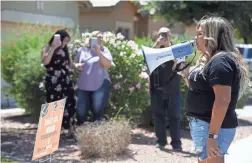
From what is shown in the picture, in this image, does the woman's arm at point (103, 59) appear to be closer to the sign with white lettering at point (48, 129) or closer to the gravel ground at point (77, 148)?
the gravel ground at point (77, 148)

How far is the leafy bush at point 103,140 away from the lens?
19.6ft

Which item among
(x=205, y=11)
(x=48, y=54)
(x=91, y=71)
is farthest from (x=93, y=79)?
(x=205, y=11)

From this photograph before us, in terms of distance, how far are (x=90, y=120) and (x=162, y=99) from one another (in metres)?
1.57

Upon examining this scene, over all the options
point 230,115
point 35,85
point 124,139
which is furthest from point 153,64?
point 35,85

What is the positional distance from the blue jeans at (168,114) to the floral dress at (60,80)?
147 cm

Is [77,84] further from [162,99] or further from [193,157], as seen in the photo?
[193,157]

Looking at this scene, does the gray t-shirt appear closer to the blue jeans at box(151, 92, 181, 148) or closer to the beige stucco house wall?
the blue jeans at box(151, 92, 181, 148)

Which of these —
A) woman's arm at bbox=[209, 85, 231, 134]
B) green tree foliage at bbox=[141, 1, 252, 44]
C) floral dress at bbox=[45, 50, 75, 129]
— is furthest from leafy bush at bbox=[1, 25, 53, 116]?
green tree foliage at bbox=[141, 1, 252, 44]

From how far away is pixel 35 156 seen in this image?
4.26 metres

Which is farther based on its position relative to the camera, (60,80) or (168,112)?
(60,80)

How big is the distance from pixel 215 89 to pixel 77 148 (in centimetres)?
376

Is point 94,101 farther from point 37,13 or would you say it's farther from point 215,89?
point 37,13

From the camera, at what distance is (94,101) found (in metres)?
7.12

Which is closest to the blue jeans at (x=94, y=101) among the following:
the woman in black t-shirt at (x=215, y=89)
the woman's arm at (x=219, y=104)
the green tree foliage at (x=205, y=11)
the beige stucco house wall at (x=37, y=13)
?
the woman in black t-shirt at (x=215, y=89)
